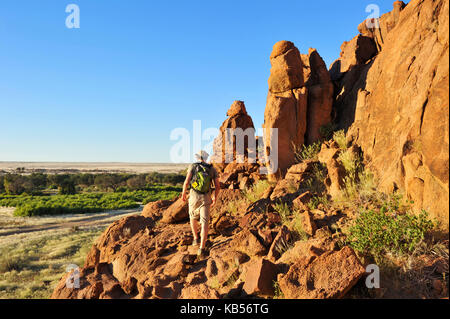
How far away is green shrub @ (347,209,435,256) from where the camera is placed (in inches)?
165

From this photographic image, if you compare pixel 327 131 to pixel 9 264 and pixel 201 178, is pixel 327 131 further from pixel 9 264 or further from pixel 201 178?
pixel 9 264

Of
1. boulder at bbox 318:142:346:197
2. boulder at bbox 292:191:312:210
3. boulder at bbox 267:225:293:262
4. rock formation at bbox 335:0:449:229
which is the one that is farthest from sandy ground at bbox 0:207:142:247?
rock formation at bbox 335:0:449:229

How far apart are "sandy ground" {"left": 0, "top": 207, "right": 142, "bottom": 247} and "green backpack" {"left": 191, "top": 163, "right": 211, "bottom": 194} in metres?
16.4

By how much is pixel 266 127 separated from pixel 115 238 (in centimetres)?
595

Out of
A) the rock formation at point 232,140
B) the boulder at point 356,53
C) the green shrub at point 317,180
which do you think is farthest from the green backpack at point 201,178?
the boulder at point 356,53

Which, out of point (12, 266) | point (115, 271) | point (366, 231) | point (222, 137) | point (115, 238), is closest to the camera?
point (366, 231)

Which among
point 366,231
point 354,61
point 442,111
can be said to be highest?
point 354,61

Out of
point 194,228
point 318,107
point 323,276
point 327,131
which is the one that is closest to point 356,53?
point 318,107

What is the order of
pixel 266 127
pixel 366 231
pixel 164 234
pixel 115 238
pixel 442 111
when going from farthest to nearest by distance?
pixel 266 127 < pixel 115 238 < pixel 164 234 < pixel 366 231 < pixel 442 111

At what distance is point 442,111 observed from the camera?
13.5 feet

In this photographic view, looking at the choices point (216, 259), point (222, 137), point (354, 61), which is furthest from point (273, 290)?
point (354, 61)

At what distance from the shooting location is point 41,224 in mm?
23828

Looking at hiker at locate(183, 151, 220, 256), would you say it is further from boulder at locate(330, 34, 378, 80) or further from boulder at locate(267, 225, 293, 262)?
boulder at locate(330, 34, 378, 80)

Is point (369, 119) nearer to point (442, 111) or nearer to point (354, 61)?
point (442, 111)
